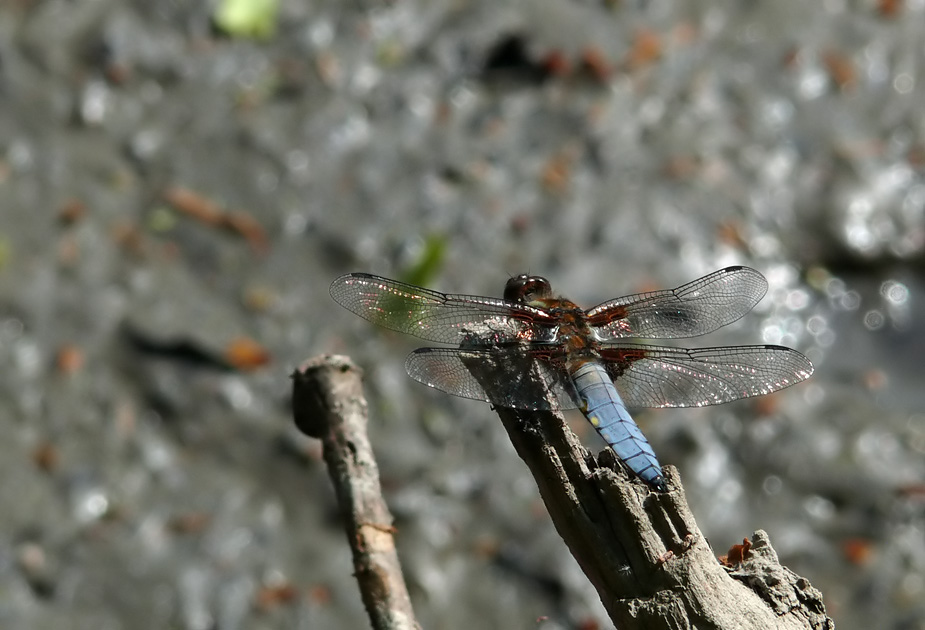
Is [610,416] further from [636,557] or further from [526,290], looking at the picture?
[636,557]

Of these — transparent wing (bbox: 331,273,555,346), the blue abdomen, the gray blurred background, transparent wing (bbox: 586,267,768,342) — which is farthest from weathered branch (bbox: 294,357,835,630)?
the gray blurred background

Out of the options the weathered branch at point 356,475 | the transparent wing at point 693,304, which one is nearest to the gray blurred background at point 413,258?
the transparent wing at point 693,304

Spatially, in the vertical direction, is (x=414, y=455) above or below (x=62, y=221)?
below

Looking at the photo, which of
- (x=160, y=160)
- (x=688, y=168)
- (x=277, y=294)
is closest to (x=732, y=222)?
(x=688, y=168)

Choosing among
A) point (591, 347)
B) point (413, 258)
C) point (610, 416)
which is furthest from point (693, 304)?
point (413, 258)

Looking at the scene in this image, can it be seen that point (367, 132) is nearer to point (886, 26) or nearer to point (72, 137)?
point (72, 137)

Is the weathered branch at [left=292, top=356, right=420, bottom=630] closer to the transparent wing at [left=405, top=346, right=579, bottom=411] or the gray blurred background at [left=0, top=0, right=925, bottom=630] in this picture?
the transparent wing at [left=405, top=346, right=579, bottom=411]
